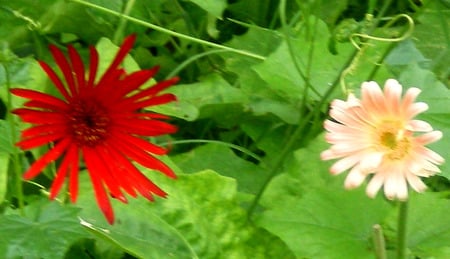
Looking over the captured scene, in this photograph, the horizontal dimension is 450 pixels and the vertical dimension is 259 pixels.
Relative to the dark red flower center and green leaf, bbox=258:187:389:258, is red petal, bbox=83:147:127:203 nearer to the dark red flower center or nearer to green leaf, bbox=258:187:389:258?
the dark red flower center

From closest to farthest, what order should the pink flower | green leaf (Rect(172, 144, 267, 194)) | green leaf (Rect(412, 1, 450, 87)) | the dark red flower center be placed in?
the pink flower
the dark red flower center
green leaf (Rect(172, 144, 267, 194))
green leaf (Rect(412, 1, 450, 87))

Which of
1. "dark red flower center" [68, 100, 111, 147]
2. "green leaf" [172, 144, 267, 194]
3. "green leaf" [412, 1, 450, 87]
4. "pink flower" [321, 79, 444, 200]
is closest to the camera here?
"pink flower" [321, 79, 444, 200]

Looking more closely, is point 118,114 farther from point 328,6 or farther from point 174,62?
point 328,6

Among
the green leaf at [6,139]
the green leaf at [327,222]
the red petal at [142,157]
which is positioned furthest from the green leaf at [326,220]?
the green leaf at [6,139]

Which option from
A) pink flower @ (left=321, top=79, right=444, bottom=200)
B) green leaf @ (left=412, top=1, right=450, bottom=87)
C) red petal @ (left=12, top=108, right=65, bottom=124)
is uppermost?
green leaf @ (left=412, top=1, right=450, bottom=87)

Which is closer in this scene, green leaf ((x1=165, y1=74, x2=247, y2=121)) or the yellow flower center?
the yellow flower center

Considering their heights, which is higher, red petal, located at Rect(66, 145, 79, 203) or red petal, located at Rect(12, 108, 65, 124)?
red petal, located at Rect(12, 108, 65, 124)

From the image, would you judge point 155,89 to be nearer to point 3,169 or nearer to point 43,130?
point 43,130

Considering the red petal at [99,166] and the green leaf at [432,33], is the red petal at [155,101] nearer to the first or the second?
the red petal at [99,166]

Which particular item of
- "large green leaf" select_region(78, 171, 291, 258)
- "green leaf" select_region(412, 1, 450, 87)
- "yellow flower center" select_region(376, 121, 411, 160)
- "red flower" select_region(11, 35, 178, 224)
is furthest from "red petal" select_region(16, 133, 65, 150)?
"green leaf" select_region(412, 1, 450, 87)
